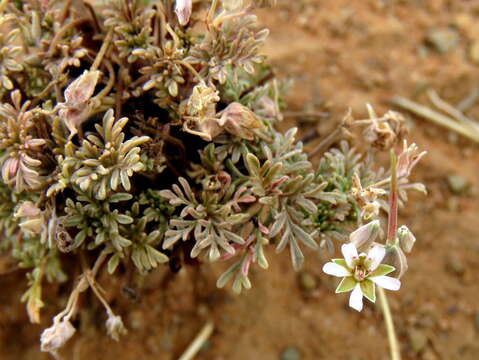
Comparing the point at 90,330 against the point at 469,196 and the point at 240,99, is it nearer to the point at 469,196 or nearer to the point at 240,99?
the point at 240,99

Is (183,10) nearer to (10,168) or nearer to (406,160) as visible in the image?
(10,168)

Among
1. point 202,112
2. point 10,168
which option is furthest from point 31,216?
point 202,112

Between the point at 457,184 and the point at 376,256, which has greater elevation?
the point at 376,256

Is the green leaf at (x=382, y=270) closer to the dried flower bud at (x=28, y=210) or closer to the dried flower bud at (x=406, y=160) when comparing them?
the dried flower bud at (x=406, y=160)

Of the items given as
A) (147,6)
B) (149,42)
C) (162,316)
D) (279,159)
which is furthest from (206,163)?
(162,316)

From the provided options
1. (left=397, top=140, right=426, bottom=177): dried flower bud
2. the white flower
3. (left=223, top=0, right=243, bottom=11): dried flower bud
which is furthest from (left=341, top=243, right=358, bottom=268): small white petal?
(left=223, top=0, right=243, bottom=11): dried flower bud

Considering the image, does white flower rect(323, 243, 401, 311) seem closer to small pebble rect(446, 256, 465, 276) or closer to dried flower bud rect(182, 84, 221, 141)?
dried flower bud rect(182, 84, 221, 141)
